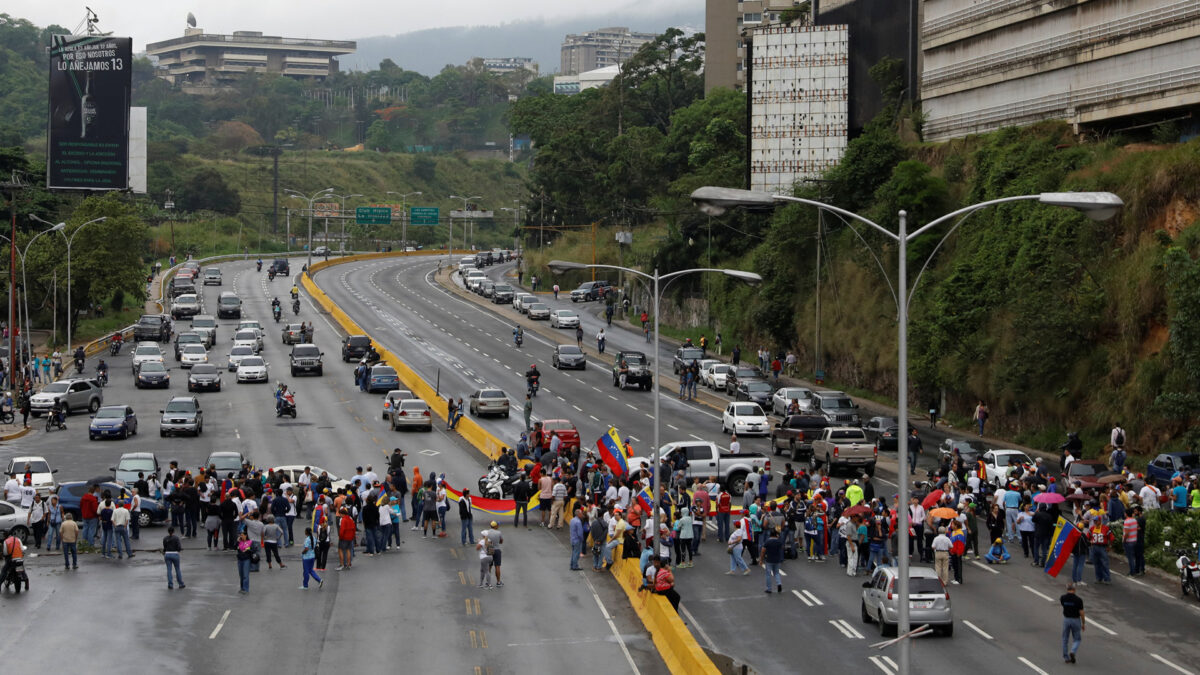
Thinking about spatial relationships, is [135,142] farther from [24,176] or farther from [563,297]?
[563,297]

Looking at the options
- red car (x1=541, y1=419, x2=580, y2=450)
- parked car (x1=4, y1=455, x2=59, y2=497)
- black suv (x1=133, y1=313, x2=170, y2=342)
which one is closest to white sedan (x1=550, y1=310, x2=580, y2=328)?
black suv (x1=133, y1=313, x2=170, y2=342)

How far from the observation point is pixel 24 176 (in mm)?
105938

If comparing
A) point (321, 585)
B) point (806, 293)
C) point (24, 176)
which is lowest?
point (321, 585)

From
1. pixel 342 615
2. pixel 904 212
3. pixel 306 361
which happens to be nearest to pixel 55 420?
pixel 306 361

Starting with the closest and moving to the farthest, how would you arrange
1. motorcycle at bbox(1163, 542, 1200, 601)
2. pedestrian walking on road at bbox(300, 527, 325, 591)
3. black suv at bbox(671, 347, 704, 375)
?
1. motorcycle at bbox(1163, 542, 1200, 601)
2. pedestrian walking on road at bbox(300, 527, 325, 591)
3. black suv at bbox(671, 347, 704, 375)

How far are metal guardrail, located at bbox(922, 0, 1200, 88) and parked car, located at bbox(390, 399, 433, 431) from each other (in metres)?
33.1

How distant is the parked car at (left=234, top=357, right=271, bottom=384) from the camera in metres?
71.1

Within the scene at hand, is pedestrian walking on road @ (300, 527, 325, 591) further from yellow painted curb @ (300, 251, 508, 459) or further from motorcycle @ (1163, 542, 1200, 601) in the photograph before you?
yellow painted curb @ (300, 251, 508, 459)

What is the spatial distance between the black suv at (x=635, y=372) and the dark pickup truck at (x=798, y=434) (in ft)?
57.3

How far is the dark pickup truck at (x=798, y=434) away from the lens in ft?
161

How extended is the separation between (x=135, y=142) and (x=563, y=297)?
125ft

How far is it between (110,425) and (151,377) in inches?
609

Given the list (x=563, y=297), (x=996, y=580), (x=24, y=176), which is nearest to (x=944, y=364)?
(x=996, y=580)

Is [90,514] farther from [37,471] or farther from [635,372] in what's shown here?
[635,372]
